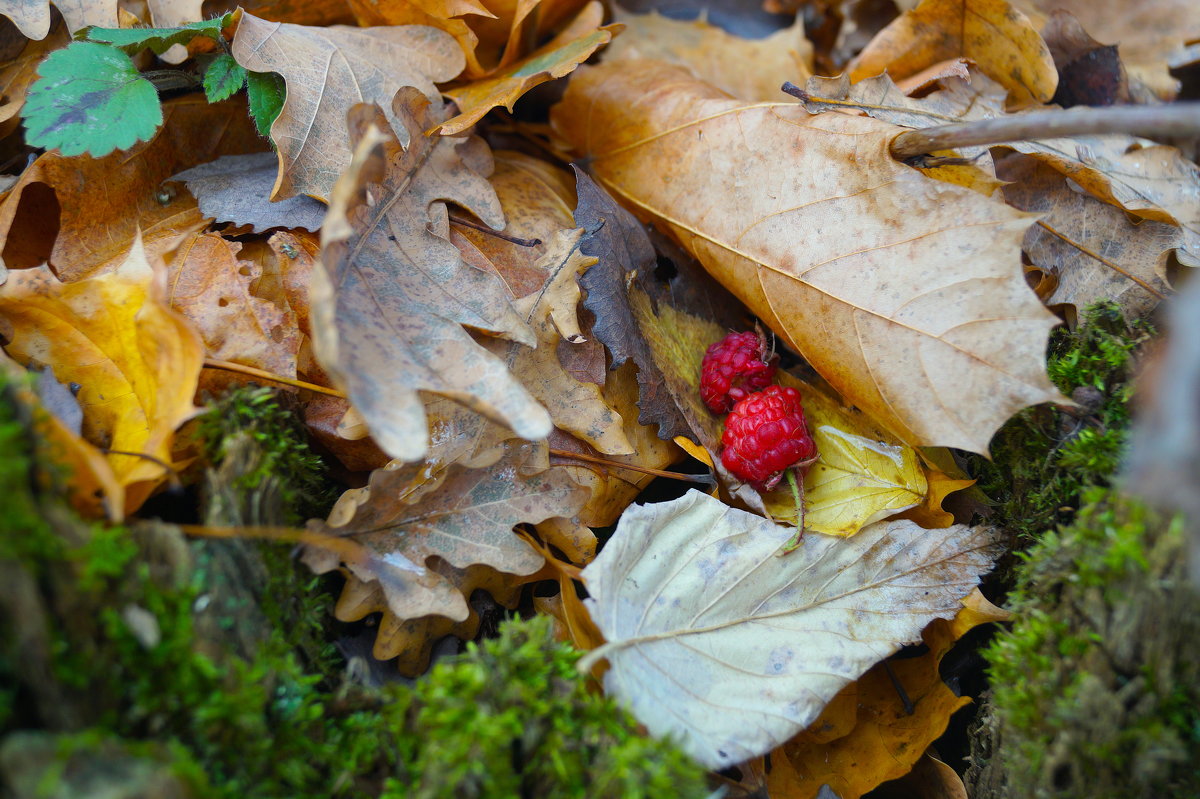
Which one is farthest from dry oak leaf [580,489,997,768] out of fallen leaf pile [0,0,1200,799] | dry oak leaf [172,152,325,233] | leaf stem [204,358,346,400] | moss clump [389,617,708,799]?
dry oak leaf [172,152,325,233]

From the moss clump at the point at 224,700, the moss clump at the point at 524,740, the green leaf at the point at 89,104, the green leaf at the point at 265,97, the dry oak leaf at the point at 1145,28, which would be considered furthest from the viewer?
the dry oak leaf at the point at 1145,28

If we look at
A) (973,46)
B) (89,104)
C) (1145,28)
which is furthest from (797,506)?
(1145,28)

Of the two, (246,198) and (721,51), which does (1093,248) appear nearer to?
(721,51)

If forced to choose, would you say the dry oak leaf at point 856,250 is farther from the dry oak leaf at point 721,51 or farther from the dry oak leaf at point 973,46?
the dry oak leaf at point 973,46

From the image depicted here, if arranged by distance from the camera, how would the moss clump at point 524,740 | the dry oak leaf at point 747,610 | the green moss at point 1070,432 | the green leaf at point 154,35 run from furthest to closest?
1. the green leaf at point 154,35
2. the green moss at point 1070,432
3. the dry oak leaf at point 747,610
4. the moss clump at point 524,740

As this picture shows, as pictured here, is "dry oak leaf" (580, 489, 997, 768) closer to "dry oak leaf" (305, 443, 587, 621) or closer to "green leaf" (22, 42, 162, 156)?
"dry oak leaf" (305, 443, 587, 621)

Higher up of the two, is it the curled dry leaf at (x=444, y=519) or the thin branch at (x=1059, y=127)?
the thin branch at (x=1059, y=127)

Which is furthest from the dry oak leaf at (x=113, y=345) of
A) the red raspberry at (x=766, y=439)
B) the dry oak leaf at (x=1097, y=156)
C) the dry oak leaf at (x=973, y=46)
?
the dry oak leaf at (x=973, y=46)
